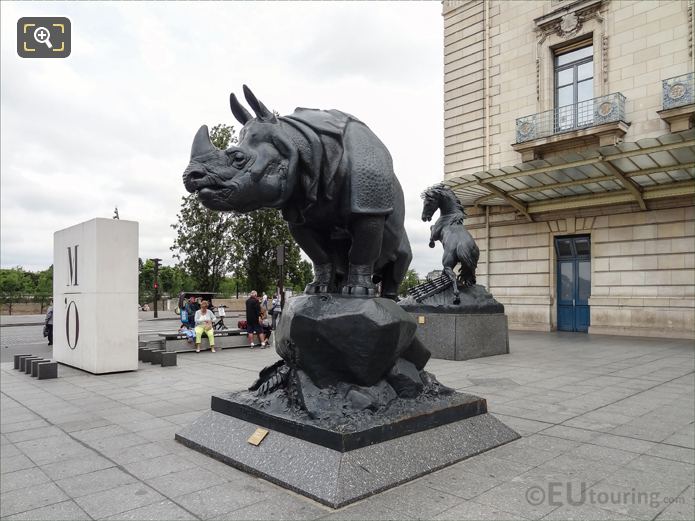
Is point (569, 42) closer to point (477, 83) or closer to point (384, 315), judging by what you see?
point (477, 83)

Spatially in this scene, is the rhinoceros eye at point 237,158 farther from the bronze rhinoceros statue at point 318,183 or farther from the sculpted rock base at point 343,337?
the sculpted rock base at point 343,337

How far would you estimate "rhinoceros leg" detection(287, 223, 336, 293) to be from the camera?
435 cm

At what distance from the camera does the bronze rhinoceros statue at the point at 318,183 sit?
3.53 meters

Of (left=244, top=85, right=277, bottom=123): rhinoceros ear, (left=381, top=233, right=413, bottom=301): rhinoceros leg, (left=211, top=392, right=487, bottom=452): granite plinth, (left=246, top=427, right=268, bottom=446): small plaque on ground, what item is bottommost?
(left=246, top=427, right=268, bottom=446): small plaque on ground

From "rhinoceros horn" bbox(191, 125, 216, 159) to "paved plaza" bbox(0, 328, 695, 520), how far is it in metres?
2.25

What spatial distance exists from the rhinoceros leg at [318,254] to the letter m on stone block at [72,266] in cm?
750

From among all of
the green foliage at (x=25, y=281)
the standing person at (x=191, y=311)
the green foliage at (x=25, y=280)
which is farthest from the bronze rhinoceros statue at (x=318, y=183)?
the green foliage at (x=25, y=280)

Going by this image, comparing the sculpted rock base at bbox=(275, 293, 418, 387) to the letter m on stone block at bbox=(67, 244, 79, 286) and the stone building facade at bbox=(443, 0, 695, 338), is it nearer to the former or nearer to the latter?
the letter m on stone block at bbox=(67, 244, 79, 286)

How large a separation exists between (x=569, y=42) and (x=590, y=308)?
9661mm

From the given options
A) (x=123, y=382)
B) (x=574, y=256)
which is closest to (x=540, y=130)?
(x=574, y=256)

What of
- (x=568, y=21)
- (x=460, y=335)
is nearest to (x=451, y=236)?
(x=460, y=335)

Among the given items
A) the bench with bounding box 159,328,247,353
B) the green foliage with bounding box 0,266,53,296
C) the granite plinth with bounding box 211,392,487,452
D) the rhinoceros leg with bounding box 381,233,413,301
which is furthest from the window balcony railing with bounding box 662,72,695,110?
the green foliage with bounding box 0,266,53,296

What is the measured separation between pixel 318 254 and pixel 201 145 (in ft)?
4.57

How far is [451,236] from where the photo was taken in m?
11.4
